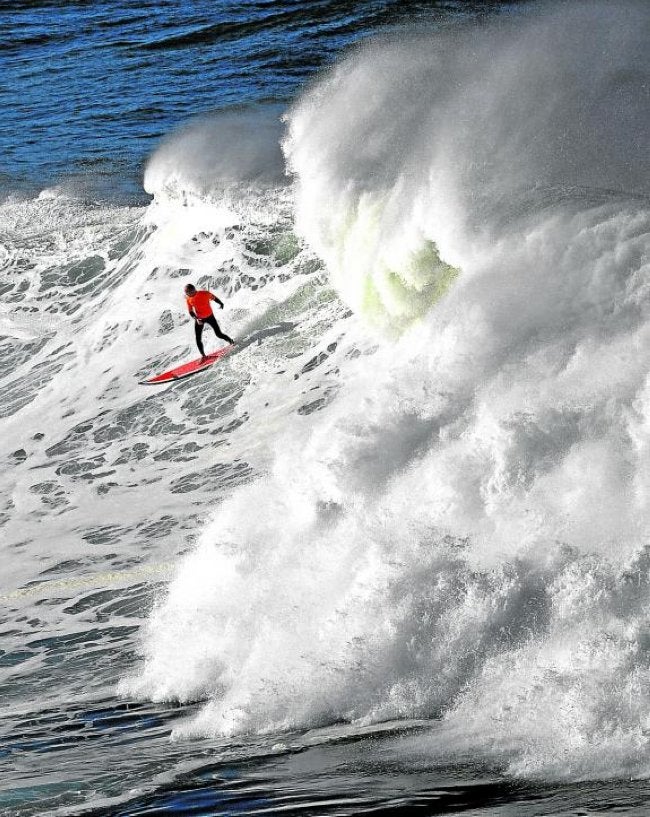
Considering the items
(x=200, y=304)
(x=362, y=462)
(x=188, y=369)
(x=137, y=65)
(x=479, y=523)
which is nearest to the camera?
(x=479, y=523)

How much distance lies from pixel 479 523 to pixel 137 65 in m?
26.0

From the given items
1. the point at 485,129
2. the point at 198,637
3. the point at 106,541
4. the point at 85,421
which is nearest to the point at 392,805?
the point at 198,637

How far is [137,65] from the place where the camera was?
3106cm

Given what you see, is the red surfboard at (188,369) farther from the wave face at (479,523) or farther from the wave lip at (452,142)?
the wave face at (479,523)

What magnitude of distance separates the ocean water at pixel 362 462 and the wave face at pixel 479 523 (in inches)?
0.9

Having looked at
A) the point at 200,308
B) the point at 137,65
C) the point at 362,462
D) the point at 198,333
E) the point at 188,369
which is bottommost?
the point at 362,462

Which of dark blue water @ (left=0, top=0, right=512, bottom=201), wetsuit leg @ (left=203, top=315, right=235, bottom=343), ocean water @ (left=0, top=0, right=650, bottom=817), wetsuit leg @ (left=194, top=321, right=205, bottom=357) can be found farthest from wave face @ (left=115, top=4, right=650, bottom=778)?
dark blue water @ (left=0, top=0, right=512, bottom=201)

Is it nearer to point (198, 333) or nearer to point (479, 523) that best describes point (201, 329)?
point (198, 333)

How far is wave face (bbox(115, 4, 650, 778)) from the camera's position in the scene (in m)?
6.60

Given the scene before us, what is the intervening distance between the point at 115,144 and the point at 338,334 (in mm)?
13498

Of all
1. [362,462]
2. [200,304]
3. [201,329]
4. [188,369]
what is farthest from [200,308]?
[362,462]

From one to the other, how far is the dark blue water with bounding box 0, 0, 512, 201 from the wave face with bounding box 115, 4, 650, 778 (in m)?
13.8

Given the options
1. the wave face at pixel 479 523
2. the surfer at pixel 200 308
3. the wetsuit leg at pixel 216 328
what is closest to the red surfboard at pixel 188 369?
the wetsuit leg at pixel 216 328

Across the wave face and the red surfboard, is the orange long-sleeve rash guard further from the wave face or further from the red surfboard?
the wave face
